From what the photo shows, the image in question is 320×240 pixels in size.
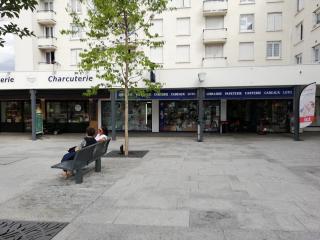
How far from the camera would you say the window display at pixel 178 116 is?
20875mm

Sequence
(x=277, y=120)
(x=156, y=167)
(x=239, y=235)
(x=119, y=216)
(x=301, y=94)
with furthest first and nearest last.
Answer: (x=277, y=120) < (x=301, y=94) < (x=156, y=167) < (x=119, y=216) < (x=239, y=235)

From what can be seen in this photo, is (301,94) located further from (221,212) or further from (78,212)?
(78,212)

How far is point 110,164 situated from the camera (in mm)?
9375

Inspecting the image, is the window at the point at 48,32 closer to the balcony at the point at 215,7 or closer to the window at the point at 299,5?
the balcony at the point at 215,7

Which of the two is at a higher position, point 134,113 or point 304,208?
point 134,113

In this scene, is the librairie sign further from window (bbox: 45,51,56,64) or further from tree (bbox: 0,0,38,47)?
tree (bbox: 0,0,38,47)

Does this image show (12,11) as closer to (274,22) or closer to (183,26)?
(183,26)

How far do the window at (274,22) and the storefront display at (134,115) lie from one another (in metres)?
12.6

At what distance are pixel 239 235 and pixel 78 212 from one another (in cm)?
270

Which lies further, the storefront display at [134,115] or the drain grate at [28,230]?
the storefront display at [134,115]

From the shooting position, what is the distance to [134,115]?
21.6 meters

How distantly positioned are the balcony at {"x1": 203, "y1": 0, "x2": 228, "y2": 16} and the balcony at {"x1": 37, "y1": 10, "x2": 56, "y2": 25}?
13.7 m

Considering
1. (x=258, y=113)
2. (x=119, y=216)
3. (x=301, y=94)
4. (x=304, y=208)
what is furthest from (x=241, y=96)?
(x=119, y=216)

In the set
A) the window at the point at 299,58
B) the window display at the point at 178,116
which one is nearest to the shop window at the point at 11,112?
the window display at the point at 178,116
